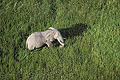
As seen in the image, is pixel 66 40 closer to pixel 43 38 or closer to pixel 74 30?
pixel 74 30

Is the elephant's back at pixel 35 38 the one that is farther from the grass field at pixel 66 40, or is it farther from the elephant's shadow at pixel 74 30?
the elephant's shadow at pixel 74 30

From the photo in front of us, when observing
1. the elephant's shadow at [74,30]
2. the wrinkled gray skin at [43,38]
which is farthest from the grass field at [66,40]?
the wrinkled gray skin at [43,38]

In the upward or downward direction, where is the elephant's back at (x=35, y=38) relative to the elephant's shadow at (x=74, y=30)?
upward

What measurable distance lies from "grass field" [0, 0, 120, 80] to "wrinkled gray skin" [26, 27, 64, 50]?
0.48 feet

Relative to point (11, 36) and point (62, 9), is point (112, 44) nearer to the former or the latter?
point (62, 9)

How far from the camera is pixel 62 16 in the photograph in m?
6.08

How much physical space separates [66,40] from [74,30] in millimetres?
421

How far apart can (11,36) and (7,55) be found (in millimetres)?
543

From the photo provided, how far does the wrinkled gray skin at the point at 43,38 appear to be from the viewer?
532cm

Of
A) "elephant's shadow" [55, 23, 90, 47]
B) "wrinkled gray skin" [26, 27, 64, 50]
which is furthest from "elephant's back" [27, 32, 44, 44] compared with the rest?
"elephant's shadow" [55, 23, 90, 47]

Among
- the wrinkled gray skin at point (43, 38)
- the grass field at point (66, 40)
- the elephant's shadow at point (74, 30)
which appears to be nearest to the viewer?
the grass field at point (66, 40)

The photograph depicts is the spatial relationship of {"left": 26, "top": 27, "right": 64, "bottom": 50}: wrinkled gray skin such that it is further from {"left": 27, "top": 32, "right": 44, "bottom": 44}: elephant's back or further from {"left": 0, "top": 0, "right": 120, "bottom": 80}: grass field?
{"left": 0, "top": 0, "right": 120, "bottom": 80}: grass field

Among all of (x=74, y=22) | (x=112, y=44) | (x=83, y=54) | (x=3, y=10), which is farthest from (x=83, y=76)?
(x=3, y=10)

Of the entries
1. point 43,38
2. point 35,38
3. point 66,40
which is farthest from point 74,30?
point 35,38
